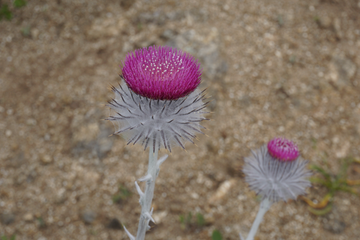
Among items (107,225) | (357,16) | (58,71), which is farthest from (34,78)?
(357,16)

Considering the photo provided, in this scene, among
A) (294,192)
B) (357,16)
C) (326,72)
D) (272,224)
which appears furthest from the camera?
(357,16)

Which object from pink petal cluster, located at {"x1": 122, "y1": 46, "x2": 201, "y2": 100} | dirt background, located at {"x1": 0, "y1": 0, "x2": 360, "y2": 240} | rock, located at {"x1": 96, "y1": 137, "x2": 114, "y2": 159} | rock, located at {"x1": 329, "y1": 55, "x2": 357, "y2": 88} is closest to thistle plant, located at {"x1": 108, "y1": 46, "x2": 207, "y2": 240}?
pink petal cluster, located at {"x1": 122, "y1": 46, "x2": 201, "y2": 100}

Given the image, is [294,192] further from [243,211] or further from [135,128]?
[135,128]

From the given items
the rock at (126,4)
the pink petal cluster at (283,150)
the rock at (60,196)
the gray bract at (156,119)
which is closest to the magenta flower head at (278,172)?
the pink petal cluster at (283,150)

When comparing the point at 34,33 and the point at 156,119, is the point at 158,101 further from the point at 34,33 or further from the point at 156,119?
the point at 34,33

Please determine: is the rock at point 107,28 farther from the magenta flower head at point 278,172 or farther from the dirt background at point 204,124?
the magenta flower head at point 278,172

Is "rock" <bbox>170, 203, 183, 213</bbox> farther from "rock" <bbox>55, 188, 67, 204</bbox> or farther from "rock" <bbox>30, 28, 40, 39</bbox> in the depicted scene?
"rock" <bbox>30, 28, 40, 39</bbox>
